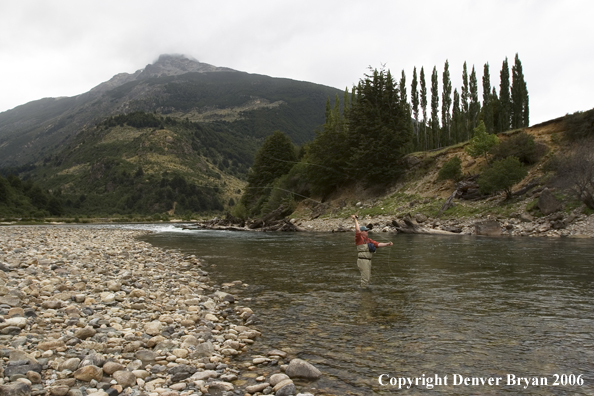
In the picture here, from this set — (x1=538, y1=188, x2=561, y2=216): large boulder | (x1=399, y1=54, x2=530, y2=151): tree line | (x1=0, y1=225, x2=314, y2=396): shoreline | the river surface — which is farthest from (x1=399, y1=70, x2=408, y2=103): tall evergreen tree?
(x1=0, y1=225, x2=314, y2=396): shoreline

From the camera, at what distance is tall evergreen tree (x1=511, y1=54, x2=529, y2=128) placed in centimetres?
5091

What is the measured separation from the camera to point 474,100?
191 feet

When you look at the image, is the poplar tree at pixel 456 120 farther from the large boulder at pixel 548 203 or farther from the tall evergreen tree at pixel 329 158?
the large boulder at pixel 548 203

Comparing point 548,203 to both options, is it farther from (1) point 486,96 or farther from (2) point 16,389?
(1) point 486,96

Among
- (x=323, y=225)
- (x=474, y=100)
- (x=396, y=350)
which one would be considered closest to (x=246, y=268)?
(x=396, y=350)

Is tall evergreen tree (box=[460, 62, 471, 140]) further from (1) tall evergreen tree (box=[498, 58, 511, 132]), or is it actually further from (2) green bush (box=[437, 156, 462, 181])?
(2) green bush (box=[437, 156, 462, 181])

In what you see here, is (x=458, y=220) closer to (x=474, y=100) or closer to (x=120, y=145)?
(x=474, y=100)

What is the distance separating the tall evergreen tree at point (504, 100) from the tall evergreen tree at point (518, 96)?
0.60 meters

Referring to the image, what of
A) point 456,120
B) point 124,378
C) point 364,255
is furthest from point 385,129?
point 124,378

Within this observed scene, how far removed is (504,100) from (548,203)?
97.8ft

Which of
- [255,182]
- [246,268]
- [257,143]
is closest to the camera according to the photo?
[246,268]

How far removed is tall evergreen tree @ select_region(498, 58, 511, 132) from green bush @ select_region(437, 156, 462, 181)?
16289 mm

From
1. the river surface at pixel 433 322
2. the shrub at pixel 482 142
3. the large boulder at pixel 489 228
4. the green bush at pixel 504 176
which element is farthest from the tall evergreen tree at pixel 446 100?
the river surface at pixel 433 322

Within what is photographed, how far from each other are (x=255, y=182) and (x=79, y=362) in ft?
216
